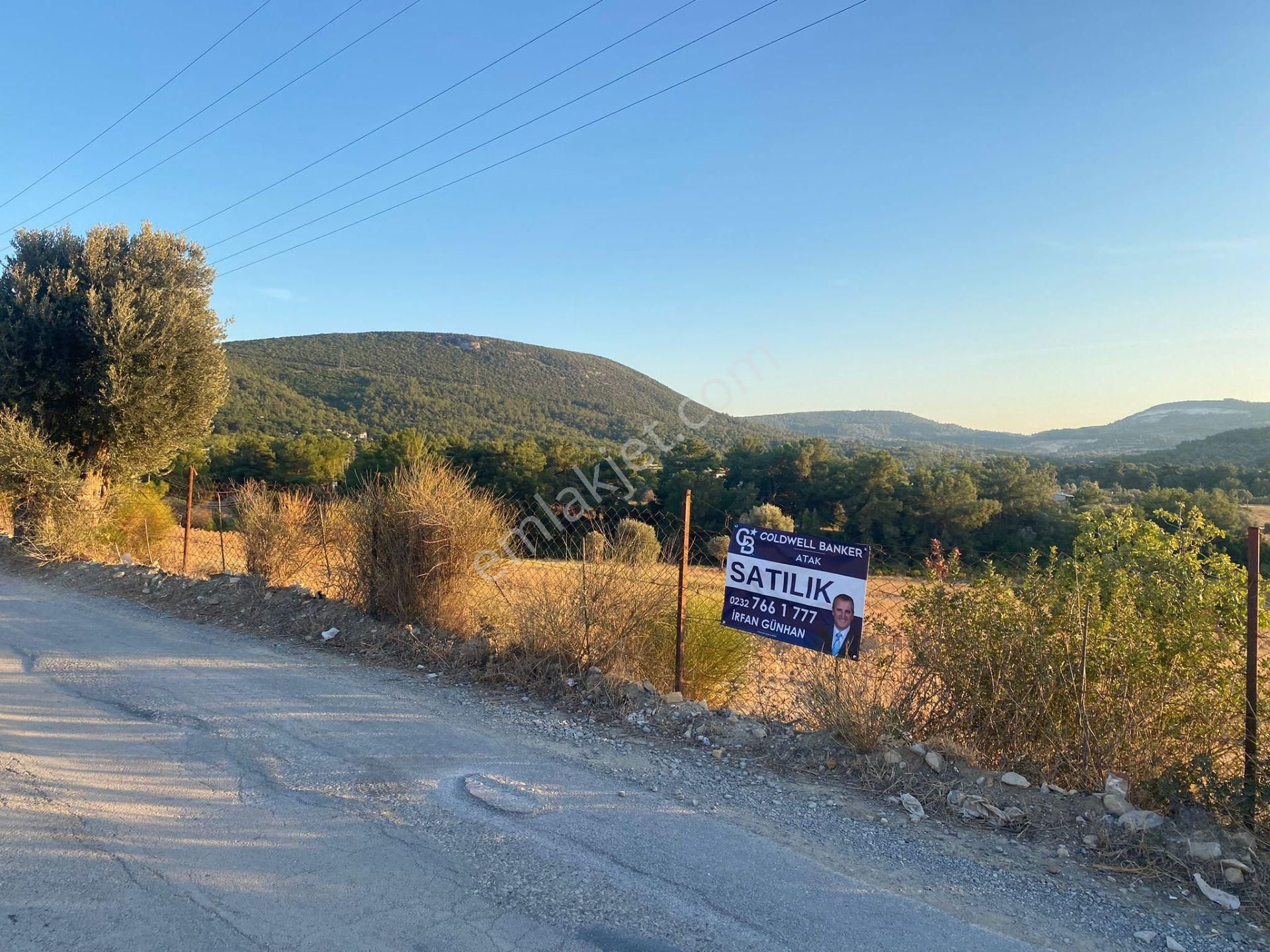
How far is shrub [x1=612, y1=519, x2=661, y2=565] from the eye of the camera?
21.3ft

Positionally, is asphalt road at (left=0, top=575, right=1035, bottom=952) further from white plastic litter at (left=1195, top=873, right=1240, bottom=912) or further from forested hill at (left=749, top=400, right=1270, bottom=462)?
forested hill at (left=749, top=400, right=1270, bottom=462)

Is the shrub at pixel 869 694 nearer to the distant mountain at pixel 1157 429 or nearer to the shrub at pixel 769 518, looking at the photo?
the shrub at pixel 769 518

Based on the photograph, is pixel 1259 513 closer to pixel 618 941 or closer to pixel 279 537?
pixel 618 941

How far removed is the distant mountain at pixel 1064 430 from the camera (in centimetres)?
4525

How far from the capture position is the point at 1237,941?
3000 millimetres

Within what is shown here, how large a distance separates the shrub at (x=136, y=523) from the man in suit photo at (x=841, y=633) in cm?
1220

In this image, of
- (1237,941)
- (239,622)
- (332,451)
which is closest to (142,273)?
(239,622)

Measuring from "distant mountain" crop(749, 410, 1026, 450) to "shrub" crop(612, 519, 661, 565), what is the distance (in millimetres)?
39097

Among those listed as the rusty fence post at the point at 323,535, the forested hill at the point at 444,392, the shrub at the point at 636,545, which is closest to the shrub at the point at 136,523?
the rusty fence post at the point at 323,535

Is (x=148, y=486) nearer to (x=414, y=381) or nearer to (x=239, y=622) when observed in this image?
(x=239, y=622)

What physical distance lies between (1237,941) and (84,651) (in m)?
8.98

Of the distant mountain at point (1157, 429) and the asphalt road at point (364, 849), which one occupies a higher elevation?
the distant mountain at point (1157, 429)

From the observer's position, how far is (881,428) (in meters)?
55.8

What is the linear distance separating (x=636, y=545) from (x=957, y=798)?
3330 mm
